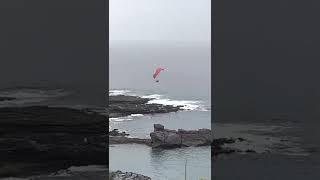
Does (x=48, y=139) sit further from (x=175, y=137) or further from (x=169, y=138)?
(x=175, y=137)

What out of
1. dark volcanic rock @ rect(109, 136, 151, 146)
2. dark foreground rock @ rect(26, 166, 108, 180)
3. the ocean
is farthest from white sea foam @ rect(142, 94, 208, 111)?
dark foreground rock @ rect(26, 166, 108, 180)

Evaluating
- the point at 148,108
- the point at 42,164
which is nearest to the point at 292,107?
the point at 42,164

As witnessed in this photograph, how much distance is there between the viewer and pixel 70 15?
5.01m

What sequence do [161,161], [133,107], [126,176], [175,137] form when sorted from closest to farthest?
[126,176], [161,161], [175,137], [133,107]

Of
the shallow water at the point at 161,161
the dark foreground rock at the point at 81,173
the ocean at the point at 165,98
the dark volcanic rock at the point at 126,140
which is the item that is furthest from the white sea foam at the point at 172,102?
the dark foreground rock at the point at 81,173

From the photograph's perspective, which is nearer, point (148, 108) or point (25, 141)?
point (25, 141)

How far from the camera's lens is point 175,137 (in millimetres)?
16297

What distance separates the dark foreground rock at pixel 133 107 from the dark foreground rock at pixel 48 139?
1226cm

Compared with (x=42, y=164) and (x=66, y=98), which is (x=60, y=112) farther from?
(x=42, y=164)

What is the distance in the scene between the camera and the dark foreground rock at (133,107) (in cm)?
1778

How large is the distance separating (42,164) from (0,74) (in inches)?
47.9

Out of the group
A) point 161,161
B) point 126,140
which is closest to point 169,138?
point 126,140

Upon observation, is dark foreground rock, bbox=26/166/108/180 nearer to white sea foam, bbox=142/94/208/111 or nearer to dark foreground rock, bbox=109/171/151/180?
dark foreground rock, bbox=109/171/151/180

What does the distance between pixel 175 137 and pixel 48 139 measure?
11.4 metres
